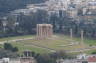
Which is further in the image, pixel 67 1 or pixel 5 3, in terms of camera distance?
pixel 67 1

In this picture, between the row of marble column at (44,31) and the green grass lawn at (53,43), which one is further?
the row of marble column at (44,31)

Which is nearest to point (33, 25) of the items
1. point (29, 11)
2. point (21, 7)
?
point (29, 11)

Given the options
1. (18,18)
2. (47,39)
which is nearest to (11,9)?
(18,18)

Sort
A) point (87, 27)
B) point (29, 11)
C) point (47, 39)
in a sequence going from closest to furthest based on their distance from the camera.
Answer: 1. point (47, 39)
2. point (87, 27)
3. point (29, 11)

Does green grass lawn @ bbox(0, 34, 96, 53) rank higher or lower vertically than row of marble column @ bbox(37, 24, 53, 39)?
lower

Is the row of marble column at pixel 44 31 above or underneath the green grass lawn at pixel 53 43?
above

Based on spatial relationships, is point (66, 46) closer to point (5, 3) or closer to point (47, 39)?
point (47, 39)

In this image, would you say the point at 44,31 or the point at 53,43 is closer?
the point at 53,43

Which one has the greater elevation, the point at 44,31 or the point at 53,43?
the point at 44,31

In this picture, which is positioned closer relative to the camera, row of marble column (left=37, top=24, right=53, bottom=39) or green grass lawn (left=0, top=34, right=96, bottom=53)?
green grass lawn (left=0, top=34, right=96, bottom=53)

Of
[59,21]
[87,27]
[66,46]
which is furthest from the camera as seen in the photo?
[59,21]
